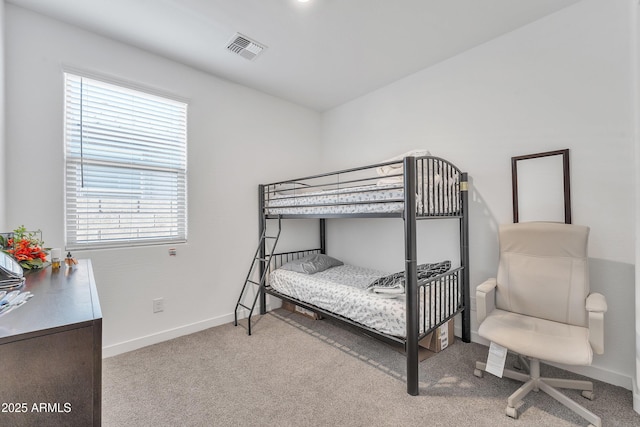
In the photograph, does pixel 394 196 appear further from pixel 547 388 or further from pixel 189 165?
pixel 189 165

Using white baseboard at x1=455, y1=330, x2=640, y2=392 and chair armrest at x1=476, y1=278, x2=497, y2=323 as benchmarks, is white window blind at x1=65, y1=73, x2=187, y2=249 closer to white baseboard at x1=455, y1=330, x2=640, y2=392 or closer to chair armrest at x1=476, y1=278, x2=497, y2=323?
chair armrest at x1=476, y1=278, x2=497, y2=323

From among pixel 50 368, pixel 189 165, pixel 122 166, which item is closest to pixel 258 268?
pixel 189 165

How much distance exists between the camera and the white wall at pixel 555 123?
6.08 ft

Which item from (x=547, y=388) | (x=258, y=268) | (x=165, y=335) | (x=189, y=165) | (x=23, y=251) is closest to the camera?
(x=23, y=251)

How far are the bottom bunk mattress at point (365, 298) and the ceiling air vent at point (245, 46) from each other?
2.19 metres

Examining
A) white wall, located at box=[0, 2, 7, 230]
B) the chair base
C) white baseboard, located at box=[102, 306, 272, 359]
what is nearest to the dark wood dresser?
white wall, located at box=[0, 2, 7, 230]

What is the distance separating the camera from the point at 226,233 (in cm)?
304

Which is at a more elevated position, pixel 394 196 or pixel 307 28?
pixel 307 28

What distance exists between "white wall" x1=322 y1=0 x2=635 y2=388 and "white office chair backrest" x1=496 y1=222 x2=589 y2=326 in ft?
0.70

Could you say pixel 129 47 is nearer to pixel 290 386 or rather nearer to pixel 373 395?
pixel 290 386

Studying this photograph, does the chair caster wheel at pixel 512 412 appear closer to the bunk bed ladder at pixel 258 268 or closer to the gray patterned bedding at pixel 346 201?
the gray patterned bedding at pixel 346 201

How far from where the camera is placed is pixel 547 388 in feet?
5.61

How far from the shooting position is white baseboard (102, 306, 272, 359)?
2.33 metres

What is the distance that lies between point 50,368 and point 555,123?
303cm
